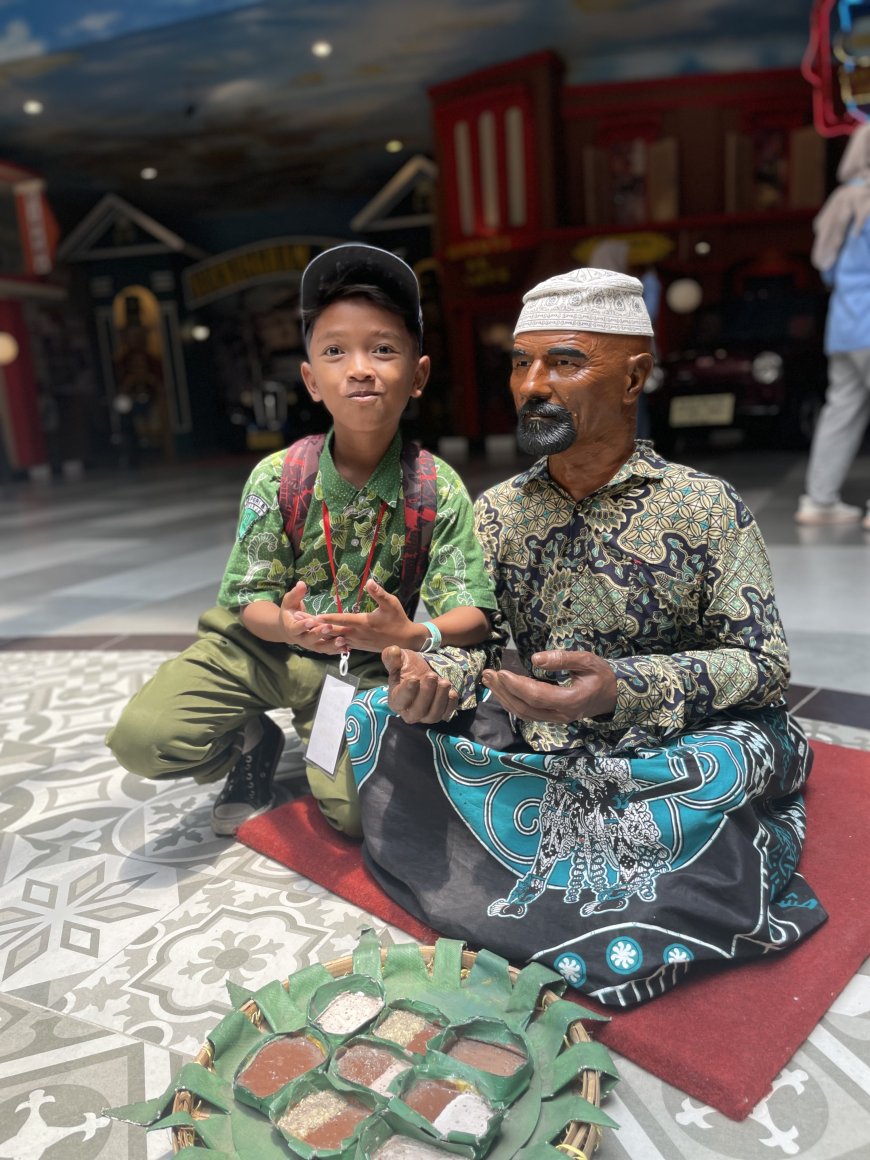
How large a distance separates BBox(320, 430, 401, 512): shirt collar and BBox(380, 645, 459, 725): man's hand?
18.5 inches

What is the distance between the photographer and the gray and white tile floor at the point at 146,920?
1.21m

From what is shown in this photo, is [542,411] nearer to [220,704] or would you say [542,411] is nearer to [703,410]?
[220,704]

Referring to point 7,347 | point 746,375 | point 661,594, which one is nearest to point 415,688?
point 661,594

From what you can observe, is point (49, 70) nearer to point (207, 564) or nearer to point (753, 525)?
point (207, 564)

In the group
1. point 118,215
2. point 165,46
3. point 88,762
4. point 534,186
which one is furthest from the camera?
point 118,215

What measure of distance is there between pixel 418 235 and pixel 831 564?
443 inches

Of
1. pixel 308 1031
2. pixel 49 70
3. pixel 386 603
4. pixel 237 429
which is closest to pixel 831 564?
pixel 386 603

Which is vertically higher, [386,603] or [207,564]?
[386,603]

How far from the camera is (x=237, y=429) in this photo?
16.2 m

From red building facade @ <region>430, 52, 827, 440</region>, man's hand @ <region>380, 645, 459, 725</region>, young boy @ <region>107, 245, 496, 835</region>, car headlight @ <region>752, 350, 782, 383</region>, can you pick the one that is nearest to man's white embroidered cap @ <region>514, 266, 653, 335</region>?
young boy @ <region>107, 245, 496, 835</region>

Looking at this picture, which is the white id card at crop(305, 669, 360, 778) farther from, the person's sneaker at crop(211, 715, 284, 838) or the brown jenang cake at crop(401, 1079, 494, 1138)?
the brown jenang cake at crop(401, 1079, 494, 1138)

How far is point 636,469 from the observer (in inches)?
61.7

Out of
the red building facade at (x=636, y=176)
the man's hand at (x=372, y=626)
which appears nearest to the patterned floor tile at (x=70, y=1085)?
the man's hand at (x=372, y=626)

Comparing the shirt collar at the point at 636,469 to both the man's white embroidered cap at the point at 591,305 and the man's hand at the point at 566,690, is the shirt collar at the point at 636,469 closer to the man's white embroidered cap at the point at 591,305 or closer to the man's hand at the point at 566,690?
the man's white embroidered cap at the point at 591,305
